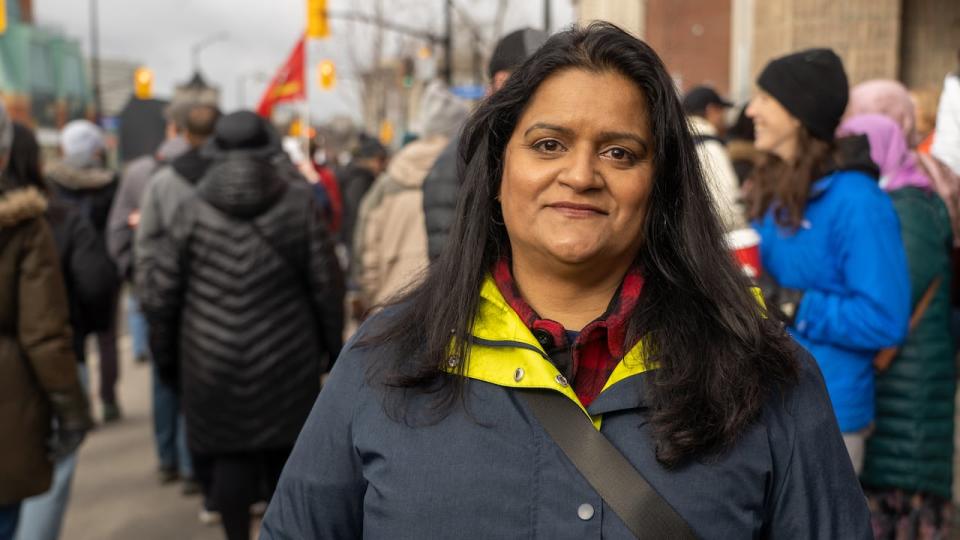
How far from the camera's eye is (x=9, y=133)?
4043 mm

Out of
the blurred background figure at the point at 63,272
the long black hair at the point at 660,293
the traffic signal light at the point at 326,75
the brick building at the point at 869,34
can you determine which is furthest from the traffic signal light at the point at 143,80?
the long black hair at the point at 660,293

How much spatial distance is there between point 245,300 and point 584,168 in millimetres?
3132

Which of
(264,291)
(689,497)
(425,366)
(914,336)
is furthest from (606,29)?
(264,291)

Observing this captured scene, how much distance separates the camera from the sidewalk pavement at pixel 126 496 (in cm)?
607

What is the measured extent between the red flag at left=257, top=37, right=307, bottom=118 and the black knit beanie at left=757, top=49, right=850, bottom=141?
757 cm

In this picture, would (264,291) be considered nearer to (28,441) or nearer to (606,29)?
(28,441)

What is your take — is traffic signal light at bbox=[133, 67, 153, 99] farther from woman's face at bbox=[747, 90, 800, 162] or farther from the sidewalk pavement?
woman's face at bbox=[747, 90, 800, 162]

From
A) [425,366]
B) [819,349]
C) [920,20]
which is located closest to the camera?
[425,366]

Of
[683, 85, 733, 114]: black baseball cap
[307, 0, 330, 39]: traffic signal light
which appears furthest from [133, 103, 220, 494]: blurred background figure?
[307, 0, 330, 39]: traffic signal light

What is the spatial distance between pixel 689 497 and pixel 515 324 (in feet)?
1.38

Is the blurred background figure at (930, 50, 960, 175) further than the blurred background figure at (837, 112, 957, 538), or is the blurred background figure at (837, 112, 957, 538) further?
the blurred background figure at (930, 50, 960, 175)

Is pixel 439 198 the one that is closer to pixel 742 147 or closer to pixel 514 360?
pixel 514 360

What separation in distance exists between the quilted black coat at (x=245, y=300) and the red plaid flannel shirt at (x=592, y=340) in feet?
9.68

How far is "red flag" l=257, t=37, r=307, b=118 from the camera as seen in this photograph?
1080 centimetres
